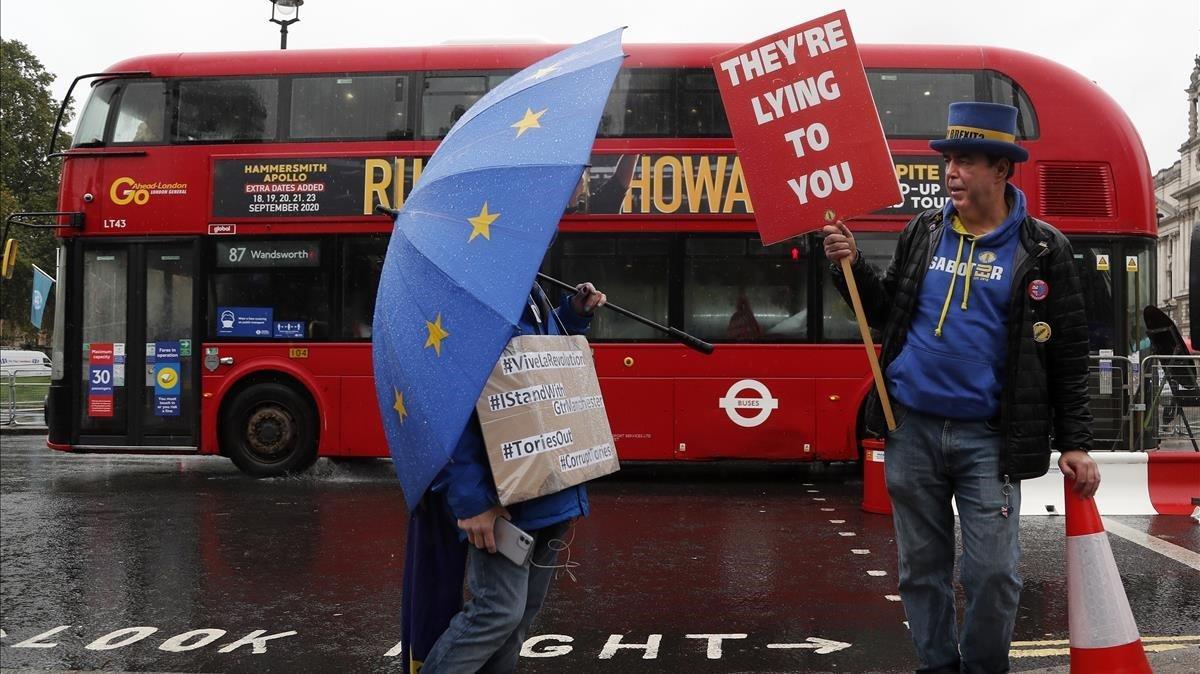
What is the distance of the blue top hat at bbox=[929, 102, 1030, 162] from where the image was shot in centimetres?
334

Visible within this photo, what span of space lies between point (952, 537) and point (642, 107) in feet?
26.7

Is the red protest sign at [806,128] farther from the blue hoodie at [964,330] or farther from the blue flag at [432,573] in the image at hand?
the blue flag at [432,573]

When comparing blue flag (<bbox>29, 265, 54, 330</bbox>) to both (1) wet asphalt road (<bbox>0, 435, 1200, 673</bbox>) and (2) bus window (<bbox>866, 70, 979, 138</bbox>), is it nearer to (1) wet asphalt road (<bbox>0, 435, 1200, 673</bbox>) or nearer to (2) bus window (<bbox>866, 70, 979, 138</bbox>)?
(1) wet asphalt road (<bbox>0, 435, 1200, 673</bbox>)

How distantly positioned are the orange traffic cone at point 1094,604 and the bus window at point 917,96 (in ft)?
26.1

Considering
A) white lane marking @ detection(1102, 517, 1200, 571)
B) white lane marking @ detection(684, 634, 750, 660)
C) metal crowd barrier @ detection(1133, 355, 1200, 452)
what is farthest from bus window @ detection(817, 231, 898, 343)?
white lane marking @ detection(684, 634, 750, 660)

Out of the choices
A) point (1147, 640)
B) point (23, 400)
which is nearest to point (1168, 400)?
point (1147, 640)

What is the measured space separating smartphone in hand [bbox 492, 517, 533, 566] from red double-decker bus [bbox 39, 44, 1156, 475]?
25.9 ft

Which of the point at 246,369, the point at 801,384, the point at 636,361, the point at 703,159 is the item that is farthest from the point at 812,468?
the point at 246,369

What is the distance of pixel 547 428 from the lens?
9.83 ft

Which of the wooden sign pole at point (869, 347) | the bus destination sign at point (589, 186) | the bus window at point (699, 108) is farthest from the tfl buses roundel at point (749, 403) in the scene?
the wooden sign pole at point (869, 347)

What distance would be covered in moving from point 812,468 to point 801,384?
2.08 metres

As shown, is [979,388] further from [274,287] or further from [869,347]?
[274,287]

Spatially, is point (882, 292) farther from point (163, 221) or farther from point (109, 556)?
point (163, 221)

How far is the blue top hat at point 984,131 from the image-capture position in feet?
10.9
